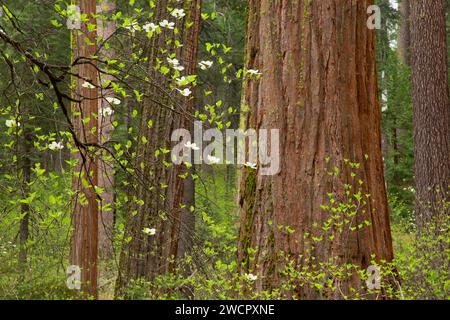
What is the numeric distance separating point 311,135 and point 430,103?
6941 mm

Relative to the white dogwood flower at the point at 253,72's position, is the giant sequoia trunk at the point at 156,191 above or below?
below

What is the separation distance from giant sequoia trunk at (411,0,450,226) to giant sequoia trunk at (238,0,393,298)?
20.5 ft

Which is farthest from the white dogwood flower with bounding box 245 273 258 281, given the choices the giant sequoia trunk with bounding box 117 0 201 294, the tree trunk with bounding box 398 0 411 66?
the tree trunk with bounding box 398 0 411 66

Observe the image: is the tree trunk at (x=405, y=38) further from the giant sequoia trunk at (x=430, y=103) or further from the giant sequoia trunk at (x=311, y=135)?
the giant sequoia trunk at (x=311, y=135)

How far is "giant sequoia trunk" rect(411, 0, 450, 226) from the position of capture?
10.3 meters

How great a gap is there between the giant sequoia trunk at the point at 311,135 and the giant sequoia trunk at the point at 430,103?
6249mm

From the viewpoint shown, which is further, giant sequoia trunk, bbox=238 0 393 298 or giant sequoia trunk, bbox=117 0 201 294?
giant sequoia trunk, bbox=117 0 201 294

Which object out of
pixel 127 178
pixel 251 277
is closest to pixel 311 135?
pixel 251 277

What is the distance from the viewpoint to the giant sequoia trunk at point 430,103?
1030 cm

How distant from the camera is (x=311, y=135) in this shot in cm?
424

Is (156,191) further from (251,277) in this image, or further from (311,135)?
(311,135)

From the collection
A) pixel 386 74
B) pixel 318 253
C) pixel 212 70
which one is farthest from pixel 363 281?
pixel 386 74

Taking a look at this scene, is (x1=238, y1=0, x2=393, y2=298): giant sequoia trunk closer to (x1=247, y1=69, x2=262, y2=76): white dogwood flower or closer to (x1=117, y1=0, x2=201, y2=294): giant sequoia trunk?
(x1=247, y1=69, x2=262, y2=76): white dogwood flower

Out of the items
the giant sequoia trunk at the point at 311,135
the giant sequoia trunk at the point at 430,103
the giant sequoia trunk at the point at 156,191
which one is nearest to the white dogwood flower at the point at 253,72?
the giant sequoia trunk at the point at 311,135
